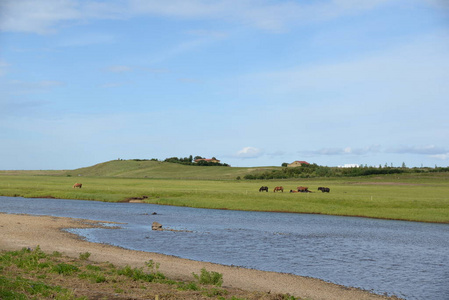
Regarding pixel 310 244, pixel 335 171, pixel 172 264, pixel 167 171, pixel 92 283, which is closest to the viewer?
pixel 92 283

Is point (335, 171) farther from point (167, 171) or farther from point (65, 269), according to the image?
point (65, 269)

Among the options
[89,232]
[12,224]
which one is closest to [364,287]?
[89,232]

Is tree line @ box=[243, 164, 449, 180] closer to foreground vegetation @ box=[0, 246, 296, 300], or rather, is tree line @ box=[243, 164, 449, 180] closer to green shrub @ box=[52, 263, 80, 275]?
foreground vegetation @ box=[0, 246, 296, 300]

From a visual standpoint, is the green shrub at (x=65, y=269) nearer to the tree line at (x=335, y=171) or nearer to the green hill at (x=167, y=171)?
the tree line at (x=335, y=171)

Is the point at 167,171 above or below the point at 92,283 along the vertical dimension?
above

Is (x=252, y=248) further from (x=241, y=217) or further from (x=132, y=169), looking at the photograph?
(x=132, y=169)

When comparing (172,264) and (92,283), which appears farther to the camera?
(172,264)

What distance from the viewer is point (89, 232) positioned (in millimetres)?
34750

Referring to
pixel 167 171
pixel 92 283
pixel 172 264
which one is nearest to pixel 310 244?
pixel 172 264

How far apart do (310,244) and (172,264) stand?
37.8 ft

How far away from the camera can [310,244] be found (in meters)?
30.3

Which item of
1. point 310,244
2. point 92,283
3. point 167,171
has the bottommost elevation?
point 310,244

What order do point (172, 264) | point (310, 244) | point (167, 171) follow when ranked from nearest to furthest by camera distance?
1. point (172, 264)
2. point (310, 244)
3. point (167, 171)

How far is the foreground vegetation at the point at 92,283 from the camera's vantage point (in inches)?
580
